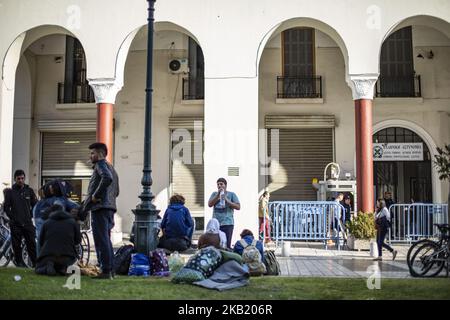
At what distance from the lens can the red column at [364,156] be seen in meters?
14.0

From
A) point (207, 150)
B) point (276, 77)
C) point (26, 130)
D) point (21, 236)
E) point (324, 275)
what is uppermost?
point (276, 77)

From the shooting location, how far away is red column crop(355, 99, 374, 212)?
1402 cm

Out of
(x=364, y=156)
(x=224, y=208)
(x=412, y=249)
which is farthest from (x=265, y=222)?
(x=412, y=249)

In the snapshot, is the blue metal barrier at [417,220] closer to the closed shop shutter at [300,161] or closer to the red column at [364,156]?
the red column at [364,156]

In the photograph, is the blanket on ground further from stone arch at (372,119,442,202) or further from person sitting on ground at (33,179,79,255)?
stone arch at (372,119,442,202)

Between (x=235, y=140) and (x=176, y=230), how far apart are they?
4.49m

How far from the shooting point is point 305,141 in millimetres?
18219

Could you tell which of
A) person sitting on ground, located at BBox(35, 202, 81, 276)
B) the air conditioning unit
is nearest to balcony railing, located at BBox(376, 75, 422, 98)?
the air conditioning unit

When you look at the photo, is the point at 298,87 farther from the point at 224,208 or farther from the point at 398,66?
the point at 224,208

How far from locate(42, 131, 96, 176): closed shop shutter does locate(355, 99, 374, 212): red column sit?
385 inches
